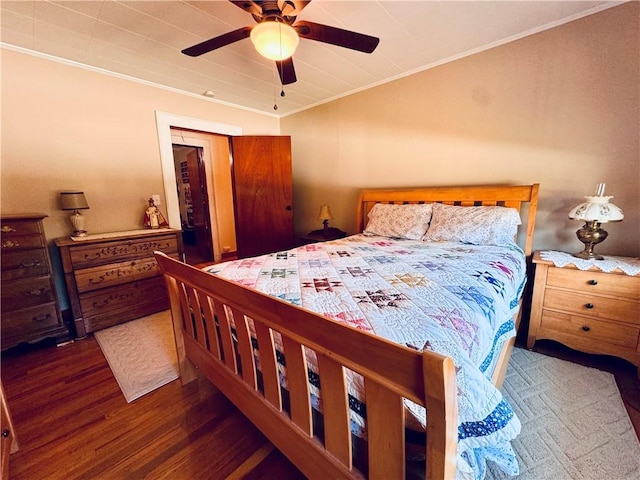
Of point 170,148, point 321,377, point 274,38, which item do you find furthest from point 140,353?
point 274,38

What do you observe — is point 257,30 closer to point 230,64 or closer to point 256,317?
point 230,64

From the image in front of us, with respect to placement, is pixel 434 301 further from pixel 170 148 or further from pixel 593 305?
pixel 170 148

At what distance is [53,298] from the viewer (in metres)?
2.10

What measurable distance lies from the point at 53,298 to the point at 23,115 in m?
1.56

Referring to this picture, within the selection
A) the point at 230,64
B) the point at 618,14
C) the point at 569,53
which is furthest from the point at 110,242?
the point at 618,14

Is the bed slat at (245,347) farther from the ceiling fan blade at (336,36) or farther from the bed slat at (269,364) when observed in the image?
the ceiling fan blade at (336,36)

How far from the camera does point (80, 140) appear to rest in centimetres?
249

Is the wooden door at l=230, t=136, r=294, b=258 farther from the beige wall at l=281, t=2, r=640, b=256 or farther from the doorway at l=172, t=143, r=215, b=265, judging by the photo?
the beige wall at l=281, t=2, r=640, b=256

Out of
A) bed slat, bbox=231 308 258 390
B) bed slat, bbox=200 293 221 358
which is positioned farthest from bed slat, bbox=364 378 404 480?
bed slat, bbox=200 293 221 358

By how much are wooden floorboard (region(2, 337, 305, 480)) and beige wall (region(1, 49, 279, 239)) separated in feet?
4.85

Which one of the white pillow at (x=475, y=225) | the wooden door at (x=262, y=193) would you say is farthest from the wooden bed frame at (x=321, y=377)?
the wooden door at (x=262, y=193)

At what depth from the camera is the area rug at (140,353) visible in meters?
1.71

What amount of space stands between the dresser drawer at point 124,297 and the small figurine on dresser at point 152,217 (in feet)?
2.12

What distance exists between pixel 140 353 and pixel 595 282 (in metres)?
3.26
